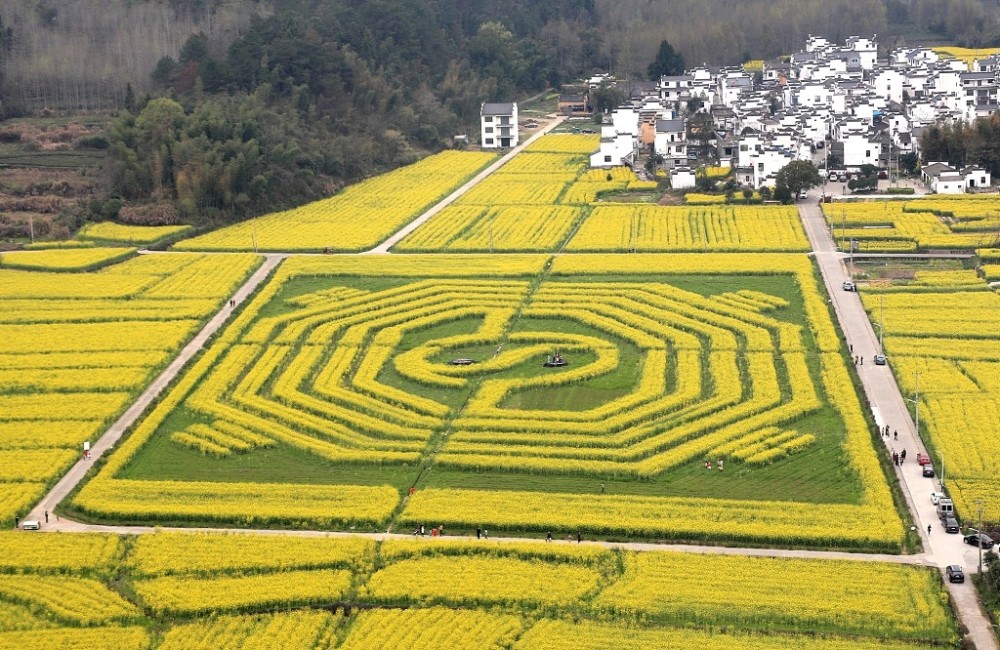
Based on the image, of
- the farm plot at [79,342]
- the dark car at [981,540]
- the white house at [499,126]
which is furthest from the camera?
the white house at [499,126]

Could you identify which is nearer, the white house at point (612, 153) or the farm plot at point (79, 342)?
the farm plot at point (79, 342)

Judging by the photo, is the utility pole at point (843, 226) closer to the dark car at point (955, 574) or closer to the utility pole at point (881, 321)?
the utility pole at point (881, 321)

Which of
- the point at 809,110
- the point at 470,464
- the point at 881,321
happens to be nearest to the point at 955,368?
the point at 881,321

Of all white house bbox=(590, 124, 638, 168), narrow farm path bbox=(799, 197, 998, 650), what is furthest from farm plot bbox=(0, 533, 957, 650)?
white house bbox=(590, 124, 638, 168)

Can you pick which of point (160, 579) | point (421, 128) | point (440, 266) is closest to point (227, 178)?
point (440, 266)

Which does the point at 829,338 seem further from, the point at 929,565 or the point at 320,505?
the point at 320,505

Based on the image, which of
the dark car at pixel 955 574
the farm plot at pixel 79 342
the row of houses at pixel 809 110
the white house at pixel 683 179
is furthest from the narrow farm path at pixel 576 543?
the white house at pixel 683 179

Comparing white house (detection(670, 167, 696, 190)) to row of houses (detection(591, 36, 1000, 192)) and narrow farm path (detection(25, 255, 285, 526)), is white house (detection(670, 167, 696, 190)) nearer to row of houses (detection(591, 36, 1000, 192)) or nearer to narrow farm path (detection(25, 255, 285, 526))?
row of houses (detection(591, 36, 1000, 192))
